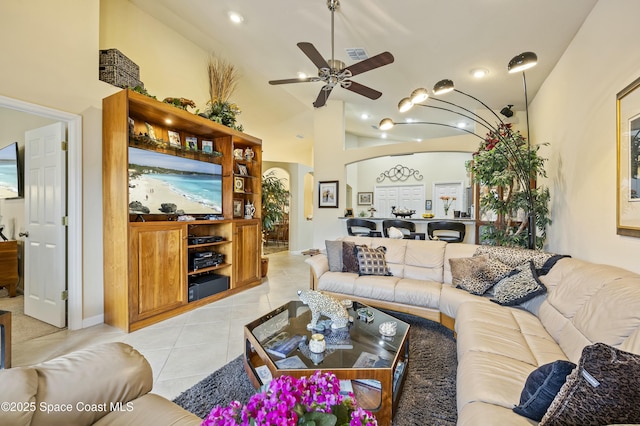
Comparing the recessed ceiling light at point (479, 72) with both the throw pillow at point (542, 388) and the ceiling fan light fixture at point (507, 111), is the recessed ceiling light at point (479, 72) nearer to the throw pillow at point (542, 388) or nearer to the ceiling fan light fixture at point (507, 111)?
the ceiling fan light fixture at point (507, 111)

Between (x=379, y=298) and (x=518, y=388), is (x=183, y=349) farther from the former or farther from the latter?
(x=518, y=388)

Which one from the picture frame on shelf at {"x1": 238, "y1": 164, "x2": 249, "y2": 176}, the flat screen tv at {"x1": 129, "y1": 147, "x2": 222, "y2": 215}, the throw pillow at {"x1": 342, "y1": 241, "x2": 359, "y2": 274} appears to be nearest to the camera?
the flat screen tv at {"x1": 129, "y1": 147, "x2": 222, "y2": 215}

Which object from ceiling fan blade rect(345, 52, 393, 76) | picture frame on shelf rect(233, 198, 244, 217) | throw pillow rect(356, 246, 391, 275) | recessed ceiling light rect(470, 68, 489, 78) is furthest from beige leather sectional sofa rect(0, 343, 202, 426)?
recessed ceiling light rect(470, 68, 489, 78)

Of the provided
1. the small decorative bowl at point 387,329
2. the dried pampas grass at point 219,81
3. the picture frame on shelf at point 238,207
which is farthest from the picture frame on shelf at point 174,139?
the small decorative bowl at point 387,329

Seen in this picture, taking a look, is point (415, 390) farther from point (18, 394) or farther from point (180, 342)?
point (180, 342)

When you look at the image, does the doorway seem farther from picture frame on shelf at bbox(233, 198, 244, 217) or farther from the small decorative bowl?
the small decorative bowl

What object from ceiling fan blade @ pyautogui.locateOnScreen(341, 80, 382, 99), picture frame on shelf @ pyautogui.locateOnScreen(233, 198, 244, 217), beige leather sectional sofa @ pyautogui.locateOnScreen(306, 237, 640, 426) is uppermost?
ceiling fan blade @ pyautogui.locateOnScreen(341, 80, 382, 99)

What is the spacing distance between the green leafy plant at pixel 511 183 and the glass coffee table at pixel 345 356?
6.58 ft

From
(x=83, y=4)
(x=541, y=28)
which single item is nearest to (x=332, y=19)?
(x=541, y=28)

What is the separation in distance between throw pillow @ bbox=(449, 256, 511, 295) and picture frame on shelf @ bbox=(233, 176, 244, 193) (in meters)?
3.21

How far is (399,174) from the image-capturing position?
8820mm

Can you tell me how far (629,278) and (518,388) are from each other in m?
1.00

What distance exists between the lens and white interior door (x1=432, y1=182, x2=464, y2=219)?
7.97 meters

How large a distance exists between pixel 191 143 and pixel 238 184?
0.93 metres
